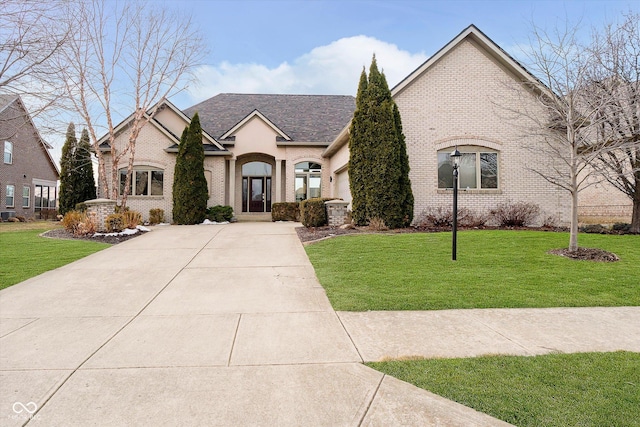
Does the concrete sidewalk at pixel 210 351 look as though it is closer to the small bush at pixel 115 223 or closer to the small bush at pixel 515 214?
the small bush at pixel 115 223

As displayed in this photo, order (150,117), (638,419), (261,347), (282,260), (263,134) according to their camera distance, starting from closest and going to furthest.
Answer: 1. (638,419)
2. (261,347)
3. (282,260)
4. (150,117)
5. (263,134)

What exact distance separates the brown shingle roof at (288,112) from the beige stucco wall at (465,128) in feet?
21.9

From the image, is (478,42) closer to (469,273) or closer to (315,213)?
(315,213)

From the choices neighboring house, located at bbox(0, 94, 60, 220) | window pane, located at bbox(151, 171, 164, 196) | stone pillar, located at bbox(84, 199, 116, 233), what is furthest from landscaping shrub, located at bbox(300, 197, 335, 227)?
neighboring house, located at bbox(0, 94, 60, 220)

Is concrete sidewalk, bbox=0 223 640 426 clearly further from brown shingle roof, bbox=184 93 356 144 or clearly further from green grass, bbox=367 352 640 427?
brown shingle roof, bbox=184 93 356 144

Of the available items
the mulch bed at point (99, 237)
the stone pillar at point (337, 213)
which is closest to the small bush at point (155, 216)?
the mulch bed at point (99, 237)

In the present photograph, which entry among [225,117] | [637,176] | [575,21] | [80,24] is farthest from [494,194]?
[80,24]

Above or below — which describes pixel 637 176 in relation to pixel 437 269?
above

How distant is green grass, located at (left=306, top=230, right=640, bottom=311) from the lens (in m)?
5.21

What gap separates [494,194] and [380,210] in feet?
15.8

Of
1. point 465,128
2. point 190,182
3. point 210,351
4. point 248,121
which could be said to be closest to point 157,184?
point 190,182

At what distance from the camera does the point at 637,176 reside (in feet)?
38.9

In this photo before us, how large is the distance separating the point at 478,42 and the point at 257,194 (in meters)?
13.4

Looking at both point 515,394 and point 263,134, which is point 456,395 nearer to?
point 515,394
